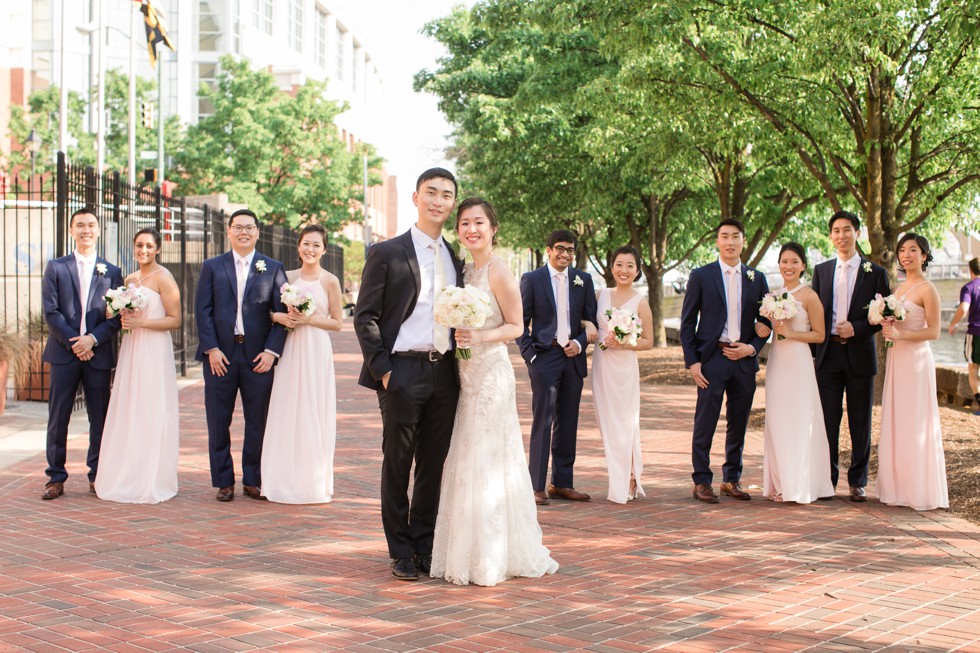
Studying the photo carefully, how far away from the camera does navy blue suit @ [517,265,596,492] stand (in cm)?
894

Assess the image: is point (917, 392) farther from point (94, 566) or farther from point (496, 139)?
point (496, 139)

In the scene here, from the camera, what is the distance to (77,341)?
8.80m

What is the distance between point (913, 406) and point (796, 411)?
0.92 metres

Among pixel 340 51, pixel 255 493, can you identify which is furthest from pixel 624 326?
pixel 340 51

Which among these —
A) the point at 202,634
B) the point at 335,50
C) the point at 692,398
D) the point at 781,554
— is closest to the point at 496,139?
the point at 692,398

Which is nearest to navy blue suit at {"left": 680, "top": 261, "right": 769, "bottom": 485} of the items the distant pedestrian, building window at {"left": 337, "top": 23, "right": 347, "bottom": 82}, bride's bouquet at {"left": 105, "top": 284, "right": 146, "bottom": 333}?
bride's bouquet at {"left": 105, "top": 284, "right": 146, "bottom": 333}

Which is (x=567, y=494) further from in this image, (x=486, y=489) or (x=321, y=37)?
(x=321, y=37)

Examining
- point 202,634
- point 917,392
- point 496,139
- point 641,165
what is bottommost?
point 202,634

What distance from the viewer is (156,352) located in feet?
29.6

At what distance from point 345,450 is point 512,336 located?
5.83 m

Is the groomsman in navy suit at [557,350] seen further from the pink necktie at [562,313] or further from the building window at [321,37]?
the building window at [321,37]

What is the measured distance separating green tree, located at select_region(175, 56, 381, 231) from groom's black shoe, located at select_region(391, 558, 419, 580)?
34.7 m

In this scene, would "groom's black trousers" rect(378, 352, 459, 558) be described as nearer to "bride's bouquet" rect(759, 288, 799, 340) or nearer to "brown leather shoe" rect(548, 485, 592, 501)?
"brown leather shoe" rect(548, 485, 592, 501)

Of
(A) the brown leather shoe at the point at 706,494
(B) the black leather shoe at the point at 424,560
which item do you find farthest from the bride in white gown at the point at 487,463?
(A) the brown leather shoe at the point at 706,494
